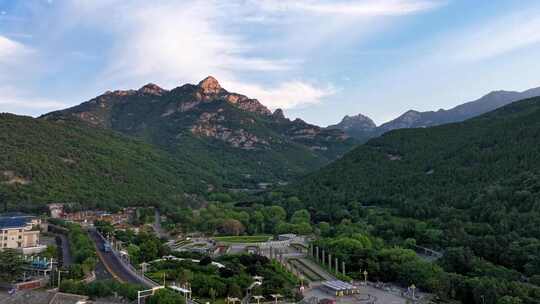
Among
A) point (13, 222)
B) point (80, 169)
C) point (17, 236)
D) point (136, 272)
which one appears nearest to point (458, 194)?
point (136, 272)

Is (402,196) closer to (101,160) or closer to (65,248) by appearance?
(65,248)

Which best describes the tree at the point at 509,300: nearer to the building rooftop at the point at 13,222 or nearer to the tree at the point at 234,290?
the tree at the point at 234,290

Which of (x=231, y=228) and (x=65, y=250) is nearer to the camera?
(x=65, y=250)

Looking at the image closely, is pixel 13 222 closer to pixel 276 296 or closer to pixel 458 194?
pixel 276 296

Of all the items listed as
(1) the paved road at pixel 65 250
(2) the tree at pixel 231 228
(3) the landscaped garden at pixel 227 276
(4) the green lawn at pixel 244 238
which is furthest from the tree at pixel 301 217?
(1) the paved road at pixel 65 250

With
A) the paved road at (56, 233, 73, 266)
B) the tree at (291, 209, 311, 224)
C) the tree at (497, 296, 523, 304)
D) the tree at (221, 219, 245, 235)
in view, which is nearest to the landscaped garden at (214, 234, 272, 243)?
the tree at (221, 219, 245, 235)

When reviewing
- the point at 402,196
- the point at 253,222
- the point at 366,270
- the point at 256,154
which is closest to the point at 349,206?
the point at 402,196
